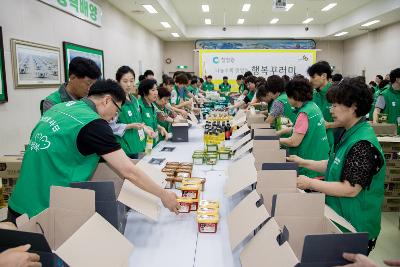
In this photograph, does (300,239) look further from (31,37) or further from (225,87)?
(225,87)

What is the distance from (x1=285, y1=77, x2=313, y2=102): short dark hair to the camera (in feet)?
8.50

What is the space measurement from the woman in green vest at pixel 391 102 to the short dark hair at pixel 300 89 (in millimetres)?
2315

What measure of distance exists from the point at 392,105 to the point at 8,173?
4.56 metres

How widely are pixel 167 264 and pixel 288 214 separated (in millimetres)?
511

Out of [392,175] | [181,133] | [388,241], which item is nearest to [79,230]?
[181,133]

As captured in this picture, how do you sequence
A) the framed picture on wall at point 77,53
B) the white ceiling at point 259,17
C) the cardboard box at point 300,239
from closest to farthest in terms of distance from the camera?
the cardboard box at point 300,239 < the framed picture on wall at point 77,53 < the white ceiling at point 259,17

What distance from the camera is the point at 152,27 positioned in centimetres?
1098

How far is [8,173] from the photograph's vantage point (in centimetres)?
271

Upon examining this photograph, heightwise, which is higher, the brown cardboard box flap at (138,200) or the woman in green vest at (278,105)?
the woman in green vest at (278,105)

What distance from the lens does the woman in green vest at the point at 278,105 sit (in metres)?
3.37

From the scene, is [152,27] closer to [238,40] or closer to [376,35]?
[238,40]

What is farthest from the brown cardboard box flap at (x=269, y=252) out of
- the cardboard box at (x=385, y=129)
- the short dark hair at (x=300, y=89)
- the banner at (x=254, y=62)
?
the banner at (x=254, y=62)

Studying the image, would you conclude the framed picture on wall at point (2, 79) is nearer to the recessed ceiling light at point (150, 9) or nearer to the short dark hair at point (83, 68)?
the short dark hair at point (83, 68)

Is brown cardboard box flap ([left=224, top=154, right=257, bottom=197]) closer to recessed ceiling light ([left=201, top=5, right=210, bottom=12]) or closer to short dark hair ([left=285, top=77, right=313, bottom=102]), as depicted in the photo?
short dark hair ([left=285, top=77, right=313, bottom=102])
